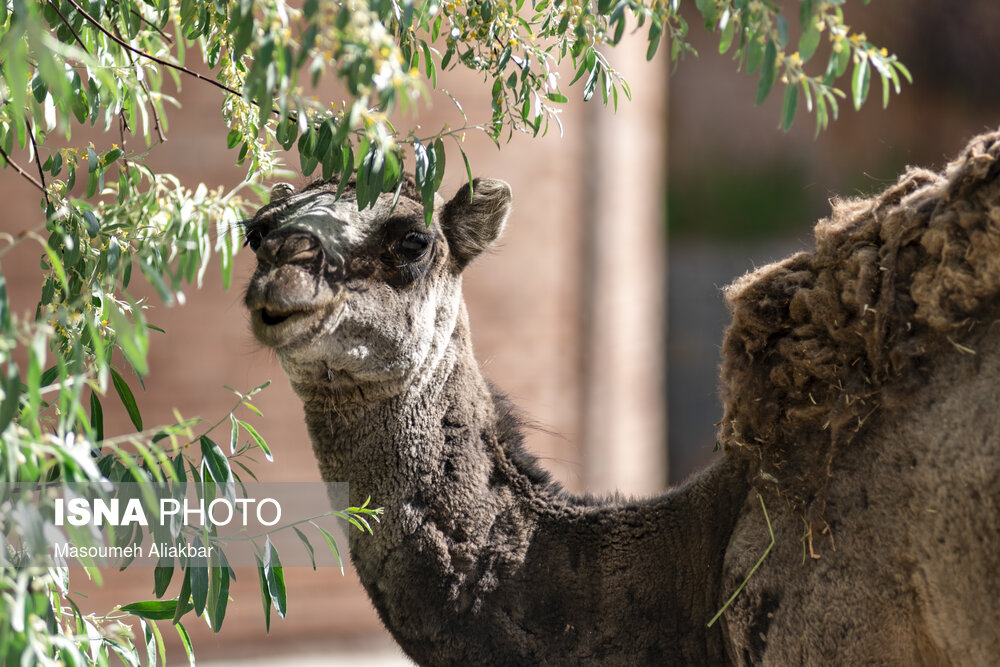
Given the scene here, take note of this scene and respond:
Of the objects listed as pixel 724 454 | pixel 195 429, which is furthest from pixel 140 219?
pixel 195 429

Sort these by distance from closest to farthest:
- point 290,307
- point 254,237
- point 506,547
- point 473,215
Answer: point 290,307 < point 506,547 < point 254,237 < point 473,215

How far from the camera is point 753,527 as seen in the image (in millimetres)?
2986

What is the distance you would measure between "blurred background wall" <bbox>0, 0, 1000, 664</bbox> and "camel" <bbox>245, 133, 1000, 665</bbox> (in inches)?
34.7

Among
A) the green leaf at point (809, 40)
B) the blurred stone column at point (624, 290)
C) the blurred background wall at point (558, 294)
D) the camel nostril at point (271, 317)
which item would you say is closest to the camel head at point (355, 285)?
the camel nostril at point (271, 317)

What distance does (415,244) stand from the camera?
11.5 ft

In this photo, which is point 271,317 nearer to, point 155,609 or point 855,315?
point 155,609

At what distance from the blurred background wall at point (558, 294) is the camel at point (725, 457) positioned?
0.88 metres

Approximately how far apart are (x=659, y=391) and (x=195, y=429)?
4.58 m

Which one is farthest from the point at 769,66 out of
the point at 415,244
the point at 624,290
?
the point at 624,290

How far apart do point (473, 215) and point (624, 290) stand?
5.19 metres

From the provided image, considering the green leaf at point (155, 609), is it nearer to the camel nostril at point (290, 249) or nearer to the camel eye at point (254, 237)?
the camel nostril at point (290, 249)

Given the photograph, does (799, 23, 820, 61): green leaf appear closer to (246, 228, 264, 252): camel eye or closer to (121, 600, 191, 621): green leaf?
(246, 228, 264, 252): camel eye

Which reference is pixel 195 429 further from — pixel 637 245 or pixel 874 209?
pixel 874 209

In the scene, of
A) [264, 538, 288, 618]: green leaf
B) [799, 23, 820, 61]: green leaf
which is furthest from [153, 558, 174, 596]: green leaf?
[799, 23, 820, 61]: green leaf
